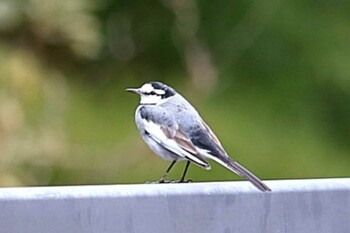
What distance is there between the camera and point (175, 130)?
3006mm

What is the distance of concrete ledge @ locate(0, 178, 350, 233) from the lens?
1985 mm

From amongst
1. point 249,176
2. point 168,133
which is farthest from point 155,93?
point 249,176

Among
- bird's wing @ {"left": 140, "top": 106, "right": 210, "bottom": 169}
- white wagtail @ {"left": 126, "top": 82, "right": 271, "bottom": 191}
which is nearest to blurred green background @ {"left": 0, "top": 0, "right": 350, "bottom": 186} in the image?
white wagtail @ {"left": 126, "top": 82, "right": 271, "bottom": 191}

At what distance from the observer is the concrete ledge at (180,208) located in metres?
1.98

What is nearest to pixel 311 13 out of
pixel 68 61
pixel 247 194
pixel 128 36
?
pixel 128 36

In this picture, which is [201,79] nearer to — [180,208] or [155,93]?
[155,93]

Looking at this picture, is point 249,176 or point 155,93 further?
point 155,93

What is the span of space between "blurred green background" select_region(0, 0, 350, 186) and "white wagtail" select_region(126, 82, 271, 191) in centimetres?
143

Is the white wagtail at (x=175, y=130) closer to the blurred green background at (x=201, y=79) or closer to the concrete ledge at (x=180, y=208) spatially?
the concrete ledge at (x=180, y=208)

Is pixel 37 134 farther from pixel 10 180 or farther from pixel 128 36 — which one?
pixel 128 36

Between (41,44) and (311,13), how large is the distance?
1.52 m

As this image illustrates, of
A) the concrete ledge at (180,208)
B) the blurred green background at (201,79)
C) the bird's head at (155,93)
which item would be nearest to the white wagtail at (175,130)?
the bird's head at (155,93)

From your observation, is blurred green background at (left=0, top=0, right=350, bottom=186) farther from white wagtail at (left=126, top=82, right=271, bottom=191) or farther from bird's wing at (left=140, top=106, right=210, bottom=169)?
bird's wing at (left=140, top=106, right=210, bottom=169)

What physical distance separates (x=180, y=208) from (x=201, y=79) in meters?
3.27
